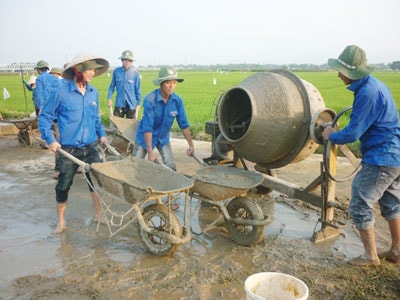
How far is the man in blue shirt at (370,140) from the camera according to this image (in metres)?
3.41

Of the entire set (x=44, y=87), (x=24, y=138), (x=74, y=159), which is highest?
(x=44, y=87)

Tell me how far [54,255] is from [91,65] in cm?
207

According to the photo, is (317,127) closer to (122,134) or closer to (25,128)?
(122,134)

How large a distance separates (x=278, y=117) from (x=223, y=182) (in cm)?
96

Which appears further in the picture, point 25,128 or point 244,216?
point 25,128

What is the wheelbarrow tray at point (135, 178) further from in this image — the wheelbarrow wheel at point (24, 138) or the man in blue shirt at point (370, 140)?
the wheelbarrow wheel at point (24, 138)

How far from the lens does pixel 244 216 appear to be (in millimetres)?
4535

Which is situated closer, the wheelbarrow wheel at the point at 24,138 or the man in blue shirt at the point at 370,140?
the man in blue shirt at the point at 370,140

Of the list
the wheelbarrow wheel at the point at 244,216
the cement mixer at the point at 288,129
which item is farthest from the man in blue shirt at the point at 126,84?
the wheelbarrow wheel at the point at 244,216

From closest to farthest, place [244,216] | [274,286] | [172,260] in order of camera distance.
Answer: [274,286] < [172,260] < [244,216]

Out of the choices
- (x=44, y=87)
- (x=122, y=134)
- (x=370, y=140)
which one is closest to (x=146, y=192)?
(x=370, y=140)

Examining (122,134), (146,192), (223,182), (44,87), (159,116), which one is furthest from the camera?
(44,87)

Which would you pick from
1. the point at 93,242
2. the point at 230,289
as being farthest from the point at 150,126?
the point at 230,289

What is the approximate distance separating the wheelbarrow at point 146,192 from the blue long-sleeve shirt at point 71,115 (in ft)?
1.09
